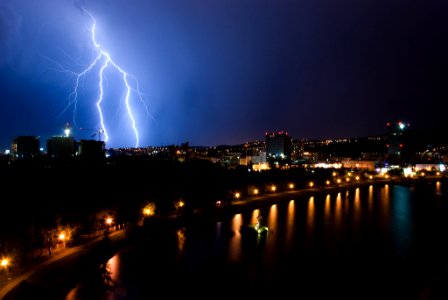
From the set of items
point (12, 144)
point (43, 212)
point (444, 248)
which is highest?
point (12, 144)

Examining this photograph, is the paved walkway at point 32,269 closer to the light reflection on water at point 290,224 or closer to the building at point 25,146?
the light reflection on water at point 290,224

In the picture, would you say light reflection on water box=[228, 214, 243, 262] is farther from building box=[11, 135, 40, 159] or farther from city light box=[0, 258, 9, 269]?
building box=[11, 135, 40, 159]

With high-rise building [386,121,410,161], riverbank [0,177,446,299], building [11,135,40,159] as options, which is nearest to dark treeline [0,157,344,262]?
riverbank [0,177,446,299]

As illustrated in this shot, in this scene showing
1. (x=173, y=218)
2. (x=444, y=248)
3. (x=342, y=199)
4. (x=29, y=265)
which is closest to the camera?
(x=29, y=265)

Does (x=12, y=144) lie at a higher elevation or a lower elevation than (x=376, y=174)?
higher

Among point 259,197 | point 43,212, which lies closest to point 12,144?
point 259,197

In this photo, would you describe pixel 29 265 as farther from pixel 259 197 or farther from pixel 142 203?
pixel 259 197

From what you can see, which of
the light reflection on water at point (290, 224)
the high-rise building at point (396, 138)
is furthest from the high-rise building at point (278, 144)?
the light reflection on water at point (290, 224)
